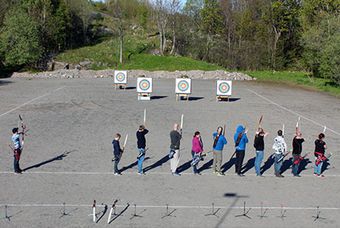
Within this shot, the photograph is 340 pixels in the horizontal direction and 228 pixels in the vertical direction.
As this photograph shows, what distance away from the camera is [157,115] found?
27344 millimetres

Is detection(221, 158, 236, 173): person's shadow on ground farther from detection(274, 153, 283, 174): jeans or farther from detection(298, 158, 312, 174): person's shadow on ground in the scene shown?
detection(298, 158, 312, 174): person's shadow on ground

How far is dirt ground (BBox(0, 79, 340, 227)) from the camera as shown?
11.9 meters

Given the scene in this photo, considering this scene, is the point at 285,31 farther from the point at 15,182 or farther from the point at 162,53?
the point at 15,182

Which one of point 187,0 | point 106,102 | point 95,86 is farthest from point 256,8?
point 106,102

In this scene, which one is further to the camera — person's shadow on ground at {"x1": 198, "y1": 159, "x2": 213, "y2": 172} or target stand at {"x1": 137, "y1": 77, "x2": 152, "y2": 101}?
target stand at {"x1": 137, "y1": 77, "x2": 152, "y2": 101}

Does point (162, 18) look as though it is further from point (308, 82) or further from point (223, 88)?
point (223, 88)

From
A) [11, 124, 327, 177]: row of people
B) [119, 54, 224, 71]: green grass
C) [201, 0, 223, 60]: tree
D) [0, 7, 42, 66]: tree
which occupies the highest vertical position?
[201, 0, 223, 60]: tree

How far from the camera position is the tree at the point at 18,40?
53.8 m

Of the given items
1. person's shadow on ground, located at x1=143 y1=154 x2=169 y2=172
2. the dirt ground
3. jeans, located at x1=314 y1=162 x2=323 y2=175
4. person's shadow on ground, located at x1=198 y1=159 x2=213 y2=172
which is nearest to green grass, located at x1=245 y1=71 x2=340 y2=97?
the dirt ground

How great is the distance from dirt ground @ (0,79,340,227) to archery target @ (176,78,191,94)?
10.7 ft

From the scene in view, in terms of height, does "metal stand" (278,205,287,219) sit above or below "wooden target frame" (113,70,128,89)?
below

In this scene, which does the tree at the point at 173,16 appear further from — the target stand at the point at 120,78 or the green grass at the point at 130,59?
the target stand at the point at 120,78

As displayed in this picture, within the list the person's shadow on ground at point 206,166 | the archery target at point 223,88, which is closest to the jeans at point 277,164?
the person's shadow on ground at point 206,166

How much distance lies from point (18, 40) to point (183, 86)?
94.9 ft
